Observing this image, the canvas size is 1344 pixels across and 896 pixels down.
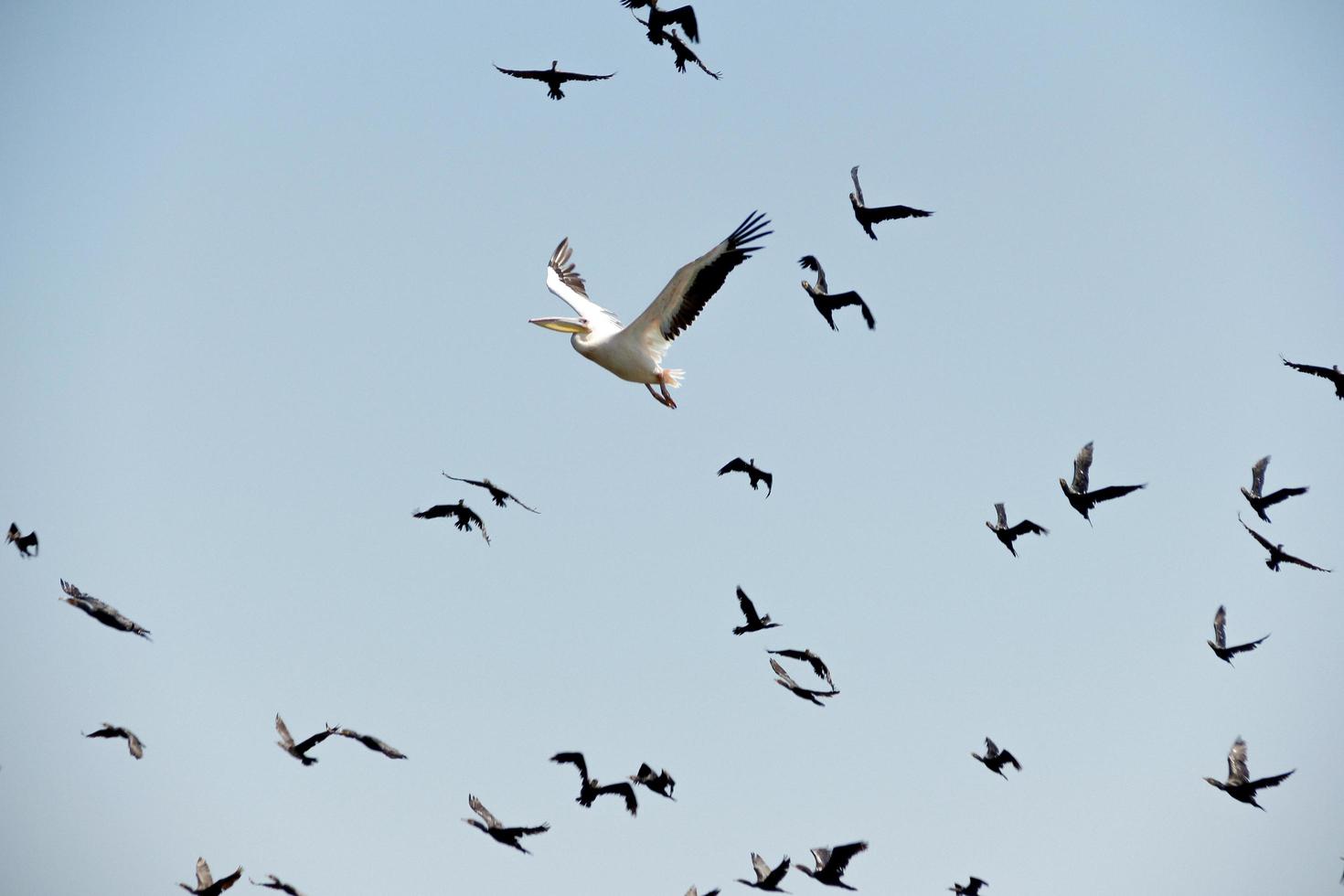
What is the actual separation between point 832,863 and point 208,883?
9331mm

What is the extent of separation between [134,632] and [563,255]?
1062 cm

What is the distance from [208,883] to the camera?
2284cm

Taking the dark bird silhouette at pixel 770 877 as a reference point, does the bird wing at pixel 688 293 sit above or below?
above

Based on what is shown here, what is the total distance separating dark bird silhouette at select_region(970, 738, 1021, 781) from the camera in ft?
73.7

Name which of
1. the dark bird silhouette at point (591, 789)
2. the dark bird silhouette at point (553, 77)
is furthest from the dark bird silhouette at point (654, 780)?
the dark bird silhouette at point (553, 77)

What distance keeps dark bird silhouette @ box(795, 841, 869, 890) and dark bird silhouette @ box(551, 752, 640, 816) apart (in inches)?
95.9

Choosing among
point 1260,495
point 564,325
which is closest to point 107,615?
point 564,325

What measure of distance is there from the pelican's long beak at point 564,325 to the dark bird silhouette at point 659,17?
4.89 m

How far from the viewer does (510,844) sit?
21031 millimetres

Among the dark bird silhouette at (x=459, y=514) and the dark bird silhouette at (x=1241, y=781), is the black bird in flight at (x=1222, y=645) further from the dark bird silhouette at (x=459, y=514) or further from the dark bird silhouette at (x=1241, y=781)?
the dark bird silhouette at (x=459, y=514)

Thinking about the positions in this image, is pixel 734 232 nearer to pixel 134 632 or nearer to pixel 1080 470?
pixel 1080 470

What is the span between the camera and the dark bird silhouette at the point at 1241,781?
21578 millimetres

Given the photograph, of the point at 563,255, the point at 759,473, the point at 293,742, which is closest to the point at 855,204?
the point at 759,473

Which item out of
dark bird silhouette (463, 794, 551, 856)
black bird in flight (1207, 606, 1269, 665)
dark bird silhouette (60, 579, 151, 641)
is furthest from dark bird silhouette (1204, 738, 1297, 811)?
dark bird silhouette (60, 579, 151, 641)
